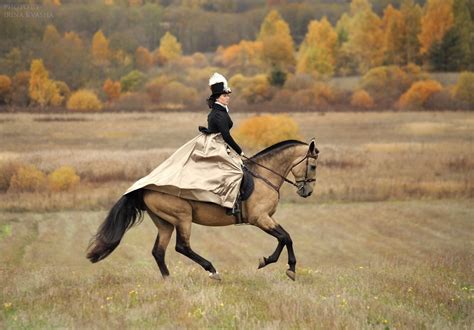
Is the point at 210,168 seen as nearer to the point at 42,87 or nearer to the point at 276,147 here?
the point at 276,147

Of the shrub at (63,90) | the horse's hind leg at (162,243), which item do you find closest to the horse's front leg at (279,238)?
the horse's hind leg at (162,243)

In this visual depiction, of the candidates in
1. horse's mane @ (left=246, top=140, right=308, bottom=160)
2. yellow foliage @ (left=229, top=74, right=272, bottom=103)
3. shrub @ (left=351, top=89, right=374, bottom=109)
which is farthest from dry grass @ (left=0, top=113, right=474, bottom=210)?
horse's mane @ (left=246, top=140, right=308, bottom=160)

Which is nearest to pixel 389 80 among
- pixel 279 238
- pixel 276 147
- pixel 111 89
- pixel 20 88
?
pixel 111 89

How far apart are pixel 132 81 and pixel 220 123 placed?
1204 inches

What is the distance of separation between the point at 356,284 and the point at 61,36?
30.7 m

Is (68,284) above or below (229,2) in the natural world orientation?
below

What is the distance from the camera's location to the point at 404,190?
30656mm

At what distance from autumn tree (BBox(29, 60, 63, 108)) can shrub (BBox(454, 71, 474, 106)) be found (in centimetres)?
1904

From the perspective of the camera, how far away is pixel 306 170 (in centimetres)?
1052

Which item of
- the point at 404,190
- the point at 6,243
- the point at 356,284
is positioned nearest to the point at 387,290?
A: the point at 356,284

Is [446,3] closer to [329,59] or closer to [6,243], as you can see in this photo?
[329,59]

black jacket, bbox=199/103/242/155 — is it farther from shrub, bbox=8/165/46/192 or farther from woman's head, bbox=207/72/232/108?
shrub, bbox=8/165/46/192

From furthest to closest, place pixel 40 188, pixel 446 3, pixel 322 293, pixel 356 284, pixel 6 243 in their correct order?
pixel 446 3 → pixel 40 188 → pixel 6 243 → pixel 356 284 → pixel 322 293

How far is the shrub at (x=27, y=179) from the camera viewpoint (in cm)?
2980
